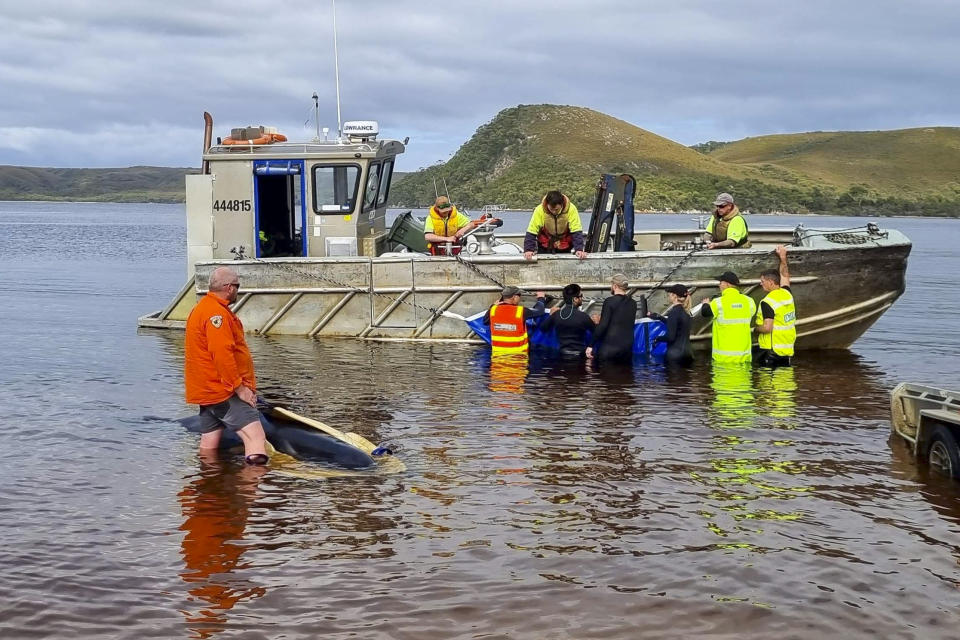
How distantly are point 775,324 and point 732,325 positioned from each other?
0.64 metres

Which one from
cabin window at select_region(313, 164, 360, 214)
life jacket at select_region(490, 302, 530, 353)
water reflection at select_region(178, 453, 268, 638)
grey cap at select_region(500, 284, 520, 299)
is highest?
cabin window at select_region(313, 164, 360, 214)

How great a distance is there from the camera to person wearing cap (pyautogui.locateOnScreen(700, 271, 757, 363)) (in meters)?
14.5

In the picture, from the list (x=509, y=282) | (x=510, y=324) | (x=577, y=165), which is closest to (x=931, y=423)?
(x=510, y=324)

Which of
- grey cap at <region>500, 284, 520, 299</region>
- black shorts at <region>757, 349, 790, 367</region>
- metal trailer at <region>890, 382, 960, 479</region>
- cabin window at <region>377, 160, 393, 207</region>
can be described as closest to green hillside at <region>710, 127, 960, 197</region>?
cabin window at <region>377, 160, 393, 207</region>

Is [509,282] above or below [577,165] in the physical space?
below

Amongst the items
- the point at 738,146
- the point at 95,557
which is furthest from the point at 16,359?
the point at 738,146

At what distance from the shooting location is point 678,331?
15.0 meters

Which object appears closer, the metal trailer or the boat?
the metal trailer

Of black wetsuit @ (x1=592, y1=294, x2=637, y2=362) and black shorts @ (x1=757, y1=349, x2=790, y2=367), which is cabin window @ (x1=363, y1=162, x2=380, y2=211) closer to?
black wetsuit @ (x1=592, y1=294, x2=637, y2=362)

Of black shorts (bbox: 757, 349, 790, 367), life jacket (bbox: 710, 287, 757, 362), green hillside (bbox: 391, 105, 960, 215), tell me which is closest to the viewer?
life jacket (bbox: 710, 287, 757, 362)

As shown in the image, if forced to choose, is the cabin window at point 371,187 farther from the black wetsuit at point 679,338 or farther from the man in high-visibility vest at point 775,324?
the man in high-visibility vest at point 775,324

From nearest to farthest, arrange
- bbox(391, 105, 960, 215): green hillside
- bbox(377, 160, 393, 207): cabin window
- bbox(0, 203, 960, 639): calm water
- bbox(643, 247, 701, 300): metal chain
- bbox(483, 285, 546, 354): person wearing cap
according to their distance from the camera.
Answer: bbox(0, 203, 960, 639): calm water
bbox(643, 247, 701, 300): metal chain
bbox(483, 285, 546, 354): person wearing cap
bbox(377, 160, 393, 207): cabin window
bbox(391, 105, 960, 215): green hillside

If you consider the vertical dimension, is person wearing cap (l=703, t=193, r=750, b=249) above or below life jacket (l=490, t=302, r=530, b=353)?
above

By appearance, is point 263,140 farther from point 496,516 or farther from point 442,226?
point 496,516
